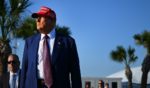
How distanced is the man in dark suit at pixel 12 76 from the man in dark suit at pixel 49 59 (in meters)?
1.92

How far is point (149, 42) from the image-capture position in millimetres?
41000

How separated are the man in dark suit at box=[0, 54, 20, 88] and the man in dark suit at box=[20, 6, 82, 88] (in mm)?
1919

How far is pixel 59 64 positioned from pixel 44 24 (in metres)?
0.50

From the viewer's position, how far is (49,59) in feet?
18.2

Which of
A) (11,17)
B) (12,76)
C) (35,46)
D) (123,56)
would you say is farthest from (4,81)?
(123,56)

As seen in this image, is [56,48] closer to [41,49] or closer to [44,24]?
[41,49]

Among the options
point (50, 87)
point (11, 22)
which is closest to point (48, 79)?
point (50, 87)

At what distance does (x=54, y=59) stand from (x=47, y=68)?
170mm

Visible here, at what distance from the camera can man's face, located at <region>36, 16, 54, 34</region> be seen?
5.66 meters

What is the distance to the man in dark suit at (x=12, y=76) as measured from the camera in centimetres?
762

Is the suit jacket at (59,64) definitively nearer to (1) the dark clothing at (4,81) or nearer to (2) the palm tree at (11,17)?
(1) the dark clothing at (4,81)

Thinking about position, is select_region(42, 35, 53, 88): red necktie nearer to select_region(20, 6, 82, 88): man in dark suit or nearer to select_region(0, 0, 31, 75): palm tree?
select_region(20, 6, 82, 88): man in dark suit

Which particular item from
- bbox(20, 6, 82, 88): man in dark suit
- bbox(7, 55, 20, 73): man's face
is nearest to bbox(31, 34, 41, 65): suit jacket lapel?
bbox(20, 6, 82, 88): man in dark suit

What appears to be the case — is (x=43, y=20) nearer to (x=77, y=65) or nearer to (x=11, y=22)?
(x=77, y=65)
